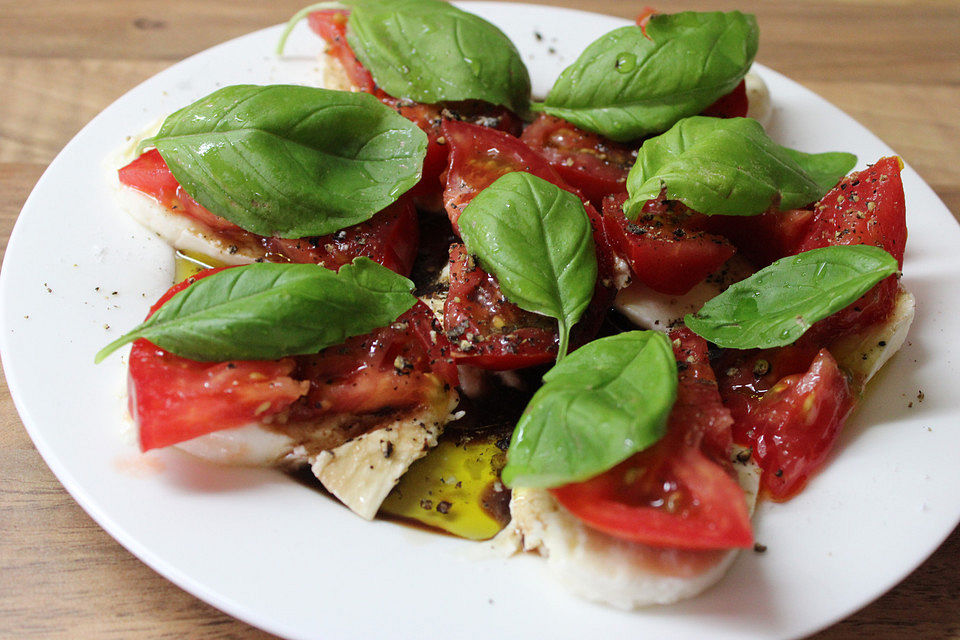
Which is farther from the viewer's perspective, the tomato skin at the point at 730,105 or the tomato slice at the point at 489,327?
the tomato skin at the point at 730,105

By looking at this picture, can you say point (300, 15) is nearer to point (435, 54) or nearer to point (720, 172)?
point (435, 54)

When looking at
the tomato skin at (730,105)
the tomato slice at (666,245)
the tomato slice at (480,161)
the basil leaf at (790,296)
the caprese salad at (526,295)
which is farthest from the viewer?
the tomato skin at (730,105)

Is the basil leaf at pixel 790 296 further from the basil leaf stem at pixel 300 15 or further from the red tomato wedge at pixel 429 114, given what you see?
the basil leaf stem at pixel 300 15

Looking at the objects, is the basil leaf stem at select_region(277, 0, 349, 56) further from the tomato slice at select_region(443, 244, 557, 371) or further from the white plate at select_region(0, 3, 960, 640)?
the tomato slice at select_region(443, 244, 557, 371)

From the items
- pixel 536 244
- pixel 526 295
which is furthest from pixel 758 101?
pixel 526 295

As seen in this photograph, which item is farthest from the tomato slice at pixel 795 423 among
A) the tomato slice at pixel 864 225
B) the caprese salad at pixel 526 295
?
the tomato slice at pixel 864 225

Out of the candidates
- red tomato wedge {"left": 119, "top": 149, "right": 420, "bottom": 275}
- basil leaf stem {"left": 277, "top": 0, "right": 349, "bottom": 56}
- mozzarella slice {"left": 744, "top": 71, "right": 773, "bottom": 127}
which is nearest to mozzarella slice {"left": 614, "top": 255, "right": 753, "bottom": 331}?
red tomato wedge {"left": 119, "top": 149, "right": 420, "bottom": 275}
